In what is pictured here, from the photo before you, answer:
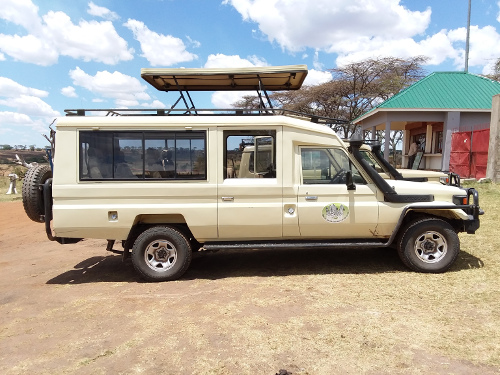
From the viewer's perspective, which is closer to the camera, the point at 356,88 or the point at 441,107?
the point at 441,107

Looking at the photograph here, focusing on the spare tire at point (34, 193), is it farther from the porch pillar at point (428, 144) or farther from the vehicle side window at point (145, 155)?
the porch pillar at point (428, 144)

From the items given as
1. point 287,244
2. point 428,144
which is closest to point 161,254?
point 287,244

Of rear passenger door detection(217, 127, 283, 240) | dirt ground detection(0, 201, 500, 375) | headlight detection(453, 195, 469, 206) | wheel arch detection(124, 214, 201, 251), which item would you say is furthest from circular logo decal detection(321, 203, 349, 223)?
wheel arch detection(124, 214, 201, 251)

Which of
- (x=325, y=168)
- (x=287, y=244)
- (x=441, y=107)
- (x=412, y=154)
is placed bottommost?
(x=287, y=244)

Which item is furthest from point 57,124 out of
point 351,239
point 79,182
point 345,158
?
point 351,239

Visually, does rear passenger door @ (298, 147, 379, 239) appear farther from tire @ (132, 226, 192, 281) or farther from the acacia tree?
the acacia tree

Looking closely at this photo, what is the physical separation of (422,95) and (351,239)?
16.3 m

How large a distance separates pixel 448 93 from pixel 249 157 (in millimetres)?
17344

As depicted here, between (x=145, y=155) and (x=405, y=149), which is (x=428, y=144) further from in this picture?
(x=145, y=155)

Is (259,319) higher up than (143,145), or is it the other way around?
(143,145)

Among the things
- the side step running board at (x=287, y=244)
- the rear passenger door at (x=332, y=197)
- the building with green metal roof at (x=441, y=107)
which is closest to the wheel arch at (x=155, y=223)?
the side step running board at (x=287, y=244)

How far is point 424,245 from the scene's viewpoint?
17.5 ft

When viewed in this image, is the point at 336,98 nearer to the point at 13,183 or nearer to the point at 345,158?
the point at 13,183

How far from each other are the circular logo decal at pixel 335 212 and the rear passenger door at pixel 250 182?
58cm
